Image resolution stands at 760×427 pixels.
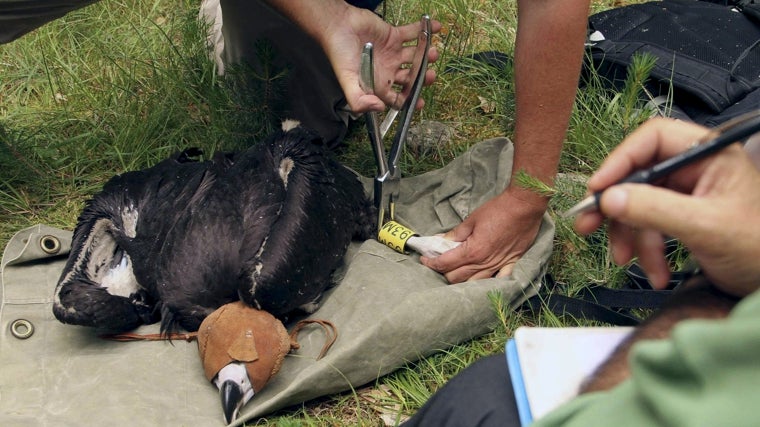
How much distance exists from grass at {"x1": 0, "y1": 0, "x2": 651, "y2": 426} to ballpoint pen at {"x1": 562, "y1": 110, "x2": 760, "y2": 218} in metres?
1.28

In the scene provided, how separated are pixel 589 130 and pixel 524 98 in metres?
0.64

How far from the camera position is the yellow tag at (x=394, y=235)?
274 centimetres

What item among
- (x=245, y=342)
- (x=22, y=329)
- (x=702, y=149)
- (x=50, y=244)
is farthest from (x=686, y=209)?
(x=50, y=244)

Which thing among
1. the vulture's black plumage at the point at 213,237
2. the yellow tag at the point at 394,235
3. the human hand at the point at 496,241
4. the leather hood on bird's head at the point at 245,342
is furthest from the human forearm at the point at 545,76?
the leather hood on bird's head at the point at 245,342

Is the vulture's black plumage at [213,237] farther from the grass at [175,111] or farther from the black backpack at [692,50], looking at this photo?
the black backpack at [692,50]

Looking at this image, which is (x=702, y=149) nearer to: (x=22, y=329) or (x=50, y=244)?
(x=22, y=329)

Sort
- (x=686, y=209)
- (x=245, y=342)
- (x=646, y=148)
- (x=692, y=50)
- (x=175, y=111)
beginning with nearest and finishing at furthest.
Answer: (x=686, y=209)
(x=646, y=148)
(x=245, y=342)
(x=692, y=50)
(x=175, y=111)

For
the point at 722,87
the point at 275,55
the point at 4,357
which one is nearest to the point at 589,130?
the point at 722,87

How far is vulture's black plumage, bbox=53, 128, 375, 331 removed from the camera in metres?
2.38

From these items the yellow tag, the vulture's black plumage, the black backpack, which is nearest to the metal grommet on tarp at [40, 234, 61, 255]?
the vulture's black plumage

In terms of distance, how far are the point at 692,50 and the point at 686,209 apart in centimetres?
228

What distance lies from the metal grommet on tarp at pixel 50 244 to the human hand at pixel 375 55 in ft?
3.76

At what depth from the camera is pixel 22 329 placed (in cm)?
247

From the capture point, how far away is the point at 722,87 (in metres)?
2.89
